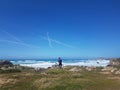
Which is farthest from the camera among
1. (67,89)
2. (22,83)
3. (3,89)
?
(22,83)

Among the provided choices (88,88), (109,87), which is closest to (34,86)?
(88,88)

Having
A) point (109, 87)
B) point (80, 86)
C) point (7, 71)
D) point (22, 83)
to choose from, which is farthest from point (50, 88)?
point (7, 71)

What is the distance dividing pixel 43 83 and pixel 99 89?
6.12 metres

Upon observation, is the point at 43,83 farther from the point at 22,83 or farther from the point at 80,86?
the point at 80,86

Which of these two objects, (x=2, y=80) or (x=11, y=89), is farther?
(x=2, y=80)

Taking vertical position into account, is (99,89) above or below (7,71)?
below

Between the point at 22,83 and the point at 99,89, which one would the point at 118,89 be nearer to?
the point at 99,89

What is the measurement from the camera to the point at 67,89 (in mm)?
19266

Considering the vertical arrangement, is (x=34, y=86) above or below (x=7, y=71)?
below

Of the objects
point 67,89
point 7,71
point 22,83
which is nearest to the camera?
point 67,89

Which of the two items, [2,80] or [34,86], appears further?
[2,80]

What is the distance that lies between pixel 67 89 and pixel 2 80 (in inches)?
365

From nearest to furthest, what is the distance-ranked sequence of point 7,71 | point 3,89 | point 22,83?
point 3,89, point 22,83, point 7,71

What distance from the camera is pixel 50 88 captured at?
20047 mm
